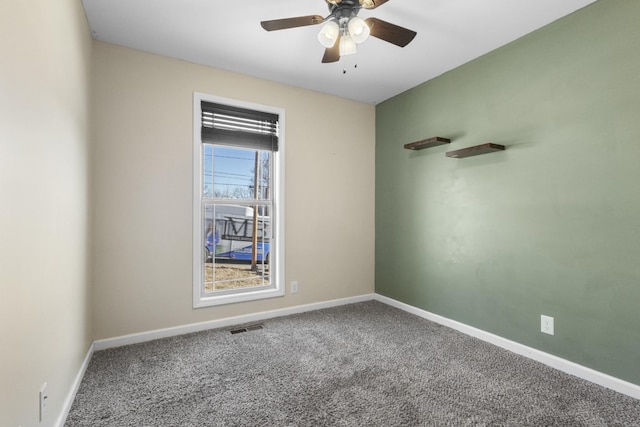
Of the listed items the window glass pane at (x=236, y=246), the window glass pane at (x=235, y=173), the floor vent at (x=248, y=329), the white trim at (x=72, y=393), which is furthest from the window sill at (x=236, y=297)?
the window glass pane at (x=235, y=173)

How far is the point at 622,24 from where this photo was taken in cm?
202

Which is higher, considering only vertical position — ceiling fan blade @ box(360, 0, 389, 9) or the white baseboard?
ceiling fan blade @ box(360, 0, 389, 9)

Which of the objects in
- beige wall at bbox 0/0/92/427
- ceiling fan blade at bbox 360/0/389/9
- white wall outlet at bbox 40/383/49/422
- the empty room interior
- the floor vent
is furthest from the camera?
the floor vent

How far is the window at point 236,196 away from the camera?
10.1ft

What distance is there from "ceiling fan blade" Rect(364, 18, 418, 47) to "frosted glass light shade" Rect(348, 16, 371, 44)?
0.04 m

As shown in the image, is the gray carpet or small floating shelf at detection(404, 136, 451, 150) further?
small floating shelf at detection(404, 136, 451, 150)

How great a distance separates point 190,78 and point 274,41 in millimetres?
936

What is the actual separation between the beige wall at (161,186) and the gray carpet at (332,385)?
1.37ft

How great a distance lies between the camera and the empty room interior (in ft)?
5.06

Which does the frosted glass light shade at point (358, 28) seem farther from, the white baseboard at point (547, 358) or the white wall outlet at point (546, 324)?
the white baseboard at point (547, 358)

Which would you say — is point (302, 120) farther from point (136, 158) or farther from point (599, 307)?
point (599, 307)

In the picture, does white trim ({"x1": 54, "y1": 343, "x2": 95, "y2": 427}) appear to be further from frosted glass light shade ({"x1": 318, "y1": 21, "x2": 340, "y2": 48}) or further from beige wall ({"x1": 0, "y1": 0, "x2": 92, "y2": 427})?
frosted glass light shade ({"x1": 318, "y1": 21, "x2": 340, "y2": 48})

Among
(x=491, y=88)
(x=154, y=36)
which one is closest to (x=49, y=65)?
(x=154, y=36)

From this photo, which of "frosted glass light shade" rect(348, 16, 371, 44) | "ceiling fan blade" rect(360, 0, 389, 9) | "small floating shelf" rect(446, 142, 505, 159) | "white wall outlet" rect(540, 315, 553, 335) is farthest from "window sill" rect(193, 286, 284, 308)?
"ceiling fan blade" rect(360, 0, 389, 9)
